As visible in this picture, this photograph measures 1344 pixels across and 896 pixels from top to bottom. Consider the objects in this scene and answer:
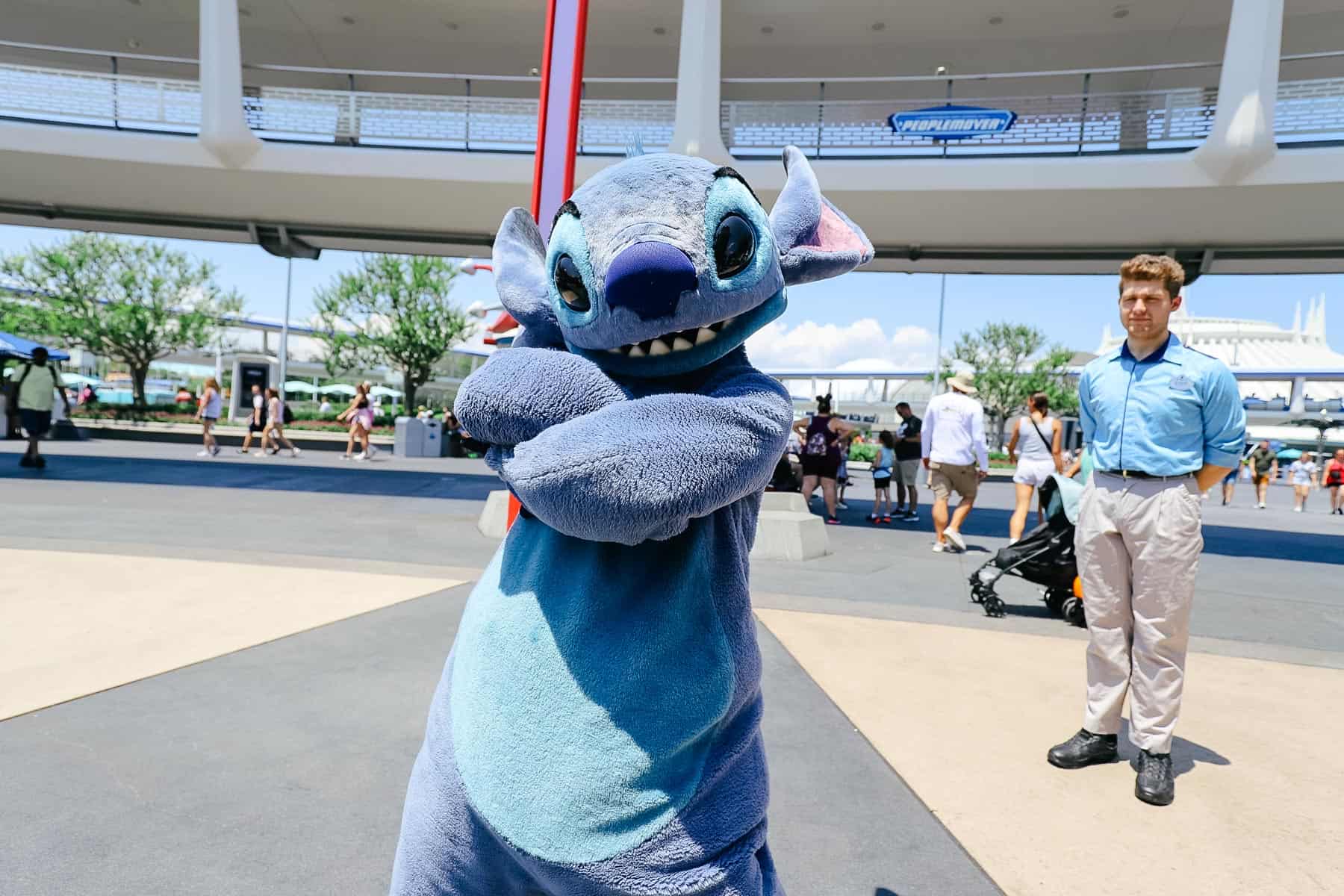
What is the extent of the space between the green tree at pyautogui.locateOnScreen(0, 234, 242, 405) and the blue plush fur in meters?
33.7

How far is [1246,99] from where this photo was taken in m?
9.12

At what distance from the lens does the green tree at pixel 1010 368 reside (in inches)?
1794

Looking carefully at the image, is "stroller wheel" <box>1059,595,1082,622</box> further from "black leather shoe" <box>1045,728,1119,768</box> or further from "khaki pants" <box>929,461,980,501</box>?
"khaki pants" <box>929,461,980,501</box>

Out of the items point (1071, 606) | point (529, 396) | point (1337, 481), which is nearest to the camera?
point (529, 396)

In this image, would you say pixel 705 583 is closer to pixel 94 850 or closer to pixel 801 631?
pixel 94 850

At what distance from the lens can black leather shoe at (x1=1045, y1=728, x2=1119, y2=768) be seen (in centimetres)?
314

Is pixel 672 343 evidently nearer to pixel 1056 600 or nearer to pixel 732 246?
pixel 732 246

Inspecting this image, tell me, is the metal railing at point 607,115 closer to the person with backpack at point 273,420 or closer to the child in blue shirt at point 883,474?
the child in blue shirt at point 883,474

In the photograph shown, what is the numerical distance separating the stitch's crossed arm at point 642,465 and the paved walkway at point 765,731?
1.65 meters

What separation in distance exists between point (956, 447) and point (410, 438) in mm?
17023

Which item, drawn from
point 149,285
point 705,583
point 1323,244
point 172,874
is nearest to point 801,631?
point 172,874

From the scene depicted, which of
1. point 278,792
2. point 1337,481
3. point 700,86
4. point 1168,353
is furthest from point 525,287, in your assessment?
point 1337,481

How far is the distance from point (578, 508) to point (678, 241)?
0.40m

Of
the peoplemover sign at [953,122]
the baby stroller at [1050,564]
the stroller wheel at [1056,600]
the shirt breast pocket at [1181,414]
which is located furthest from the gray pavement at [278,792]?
the peoplemover sign at [953,122]
